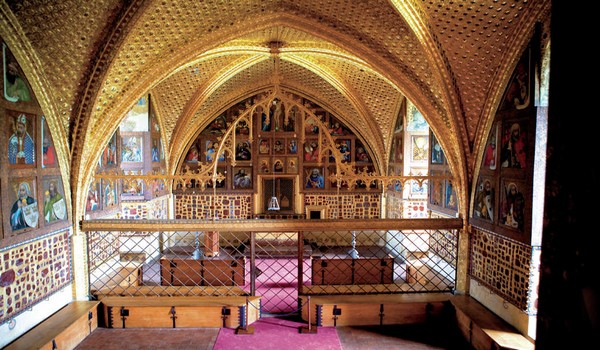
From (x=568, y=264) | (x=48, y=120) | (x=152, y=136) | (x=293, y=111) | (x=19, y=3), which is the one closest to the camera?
(x=568, y=264)

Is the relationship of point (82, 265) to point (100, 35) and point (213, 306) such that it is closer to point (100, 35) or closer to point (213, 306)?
point (213, 306)

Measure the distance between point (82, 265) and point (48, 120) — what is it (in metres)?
2.90

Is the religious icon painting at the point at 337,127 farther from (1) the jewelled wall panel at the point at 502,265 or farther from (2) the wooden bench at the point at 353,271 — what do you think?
(1) the jewelled wall panel at the point at 502,265

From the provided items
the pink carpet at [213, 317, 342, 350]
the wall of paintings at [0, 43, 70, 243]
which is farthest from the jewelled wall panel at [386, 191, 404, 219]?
the wall of paintings at [0, 43, 70, 243]

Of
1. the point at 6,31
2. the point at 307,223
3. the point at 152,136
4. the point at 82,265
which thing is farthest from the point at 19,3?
the point at 152,136

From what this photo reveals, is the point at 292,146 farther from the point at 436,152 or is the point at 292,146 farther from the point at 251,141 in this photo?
the point at 251,141

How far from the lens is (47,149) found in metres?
7.26

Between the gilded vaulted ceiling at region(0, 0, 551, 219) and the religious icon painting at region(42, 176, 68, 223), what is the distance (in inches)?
17.4

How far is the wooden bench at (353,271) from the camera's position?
943 cm

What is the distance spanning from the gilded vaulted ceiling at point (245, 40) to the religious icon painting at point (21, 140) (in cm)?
59

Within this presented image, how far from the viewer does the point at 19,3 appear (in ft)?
18.8

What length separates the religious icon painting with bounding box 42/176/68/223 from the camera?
714 centimetres

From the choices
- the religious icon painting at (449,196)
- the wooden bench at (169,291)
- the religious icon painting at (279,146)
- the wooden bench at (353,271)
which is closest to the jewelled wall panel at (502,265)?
the religious icon painting at (449,196)

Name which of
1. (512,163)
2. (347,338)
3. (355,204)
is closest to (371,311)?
(347,338)
